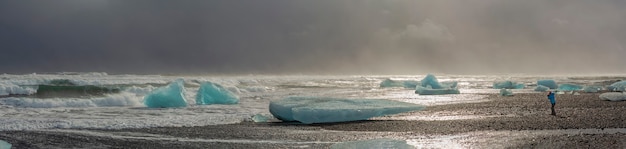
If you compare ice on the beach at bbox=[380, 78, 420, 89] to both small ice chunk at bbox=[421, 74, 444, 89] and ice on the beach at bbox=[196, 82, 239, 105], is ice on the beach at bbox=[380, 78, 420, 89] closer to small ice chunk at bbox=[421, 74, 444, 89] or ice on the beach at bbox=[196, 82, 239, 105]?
small ice chunk at bbox=[421, 74, 444, 89]

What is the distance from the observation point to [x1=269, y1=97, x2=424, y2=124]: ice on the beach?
55.2 ft

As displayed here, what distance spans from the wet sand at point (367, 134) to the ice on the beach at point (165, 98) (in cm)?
811

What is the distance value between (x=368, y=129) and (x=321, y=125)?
1.81m

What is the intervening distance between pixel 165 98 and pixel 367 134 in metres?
12.7

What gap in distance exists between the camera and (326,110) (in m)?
16.9

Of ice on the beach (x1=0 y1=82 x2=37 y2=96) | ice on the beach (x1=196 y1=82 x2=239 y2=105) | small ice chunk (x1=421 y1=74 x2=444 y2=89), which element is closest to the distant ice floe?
ice on the beach (x1=196 y1=82 x2=239 y2=105)

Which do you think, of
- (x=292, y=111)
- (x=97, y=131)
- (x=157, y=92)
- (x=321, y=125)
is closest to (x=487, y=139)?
(x=321, y=125)

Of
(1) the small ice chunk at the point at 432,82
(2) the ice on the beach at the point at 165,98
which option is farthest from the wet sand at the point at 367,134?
(1) the small ice chunk at the point at 432,82

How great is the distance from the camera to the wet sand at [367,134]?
11.6 meters

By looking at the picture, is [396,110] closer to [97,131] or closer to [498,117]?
[498,117]

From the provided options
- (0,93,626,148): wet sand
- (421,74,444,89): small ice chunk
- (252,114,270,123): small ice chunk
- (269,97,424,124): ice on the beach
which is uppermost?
(421,74,444,89): small ice chunk

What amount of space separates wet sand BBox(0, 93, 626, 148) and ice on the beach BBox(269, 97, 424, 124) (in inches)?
17.0

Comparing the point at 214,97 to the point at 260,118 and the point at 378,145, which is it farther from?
the point at 378,145

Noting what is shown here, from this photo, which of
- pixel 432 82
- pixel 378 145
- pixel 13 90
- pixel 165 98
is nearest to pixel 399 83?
pixel 432 82
